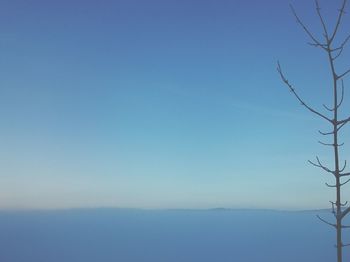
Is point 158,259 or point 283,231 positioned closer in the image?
point 158,259

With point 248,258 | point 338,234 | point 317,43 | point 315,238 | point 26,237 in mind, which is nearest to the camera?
point 338,234

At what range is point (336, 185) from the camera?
122cm

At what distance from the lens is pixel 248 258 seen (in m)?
124

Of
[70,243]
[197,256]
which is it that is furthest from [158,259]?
[70,243]

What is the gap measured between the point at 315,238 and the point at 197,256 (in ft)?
177

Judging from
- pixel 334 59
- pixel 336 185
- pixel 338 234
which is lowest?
pixel 338 234

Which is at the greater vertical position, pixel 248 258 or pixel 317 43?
pixel 317 43

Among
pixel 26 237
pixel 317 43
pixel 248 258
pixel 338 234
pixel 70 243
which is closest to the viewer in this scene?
pixel 338 234

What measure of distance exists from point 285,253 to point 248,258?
450 inches

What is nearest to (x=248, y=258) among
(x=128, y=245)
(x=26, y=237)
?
(x=128, y=245)

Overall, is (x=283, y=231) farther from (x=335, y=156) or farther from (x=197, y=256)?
(x=335, y=156)

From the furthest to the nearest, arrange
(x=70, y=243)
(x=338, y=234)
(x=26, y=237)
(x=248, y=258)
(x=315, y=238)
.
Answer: (x=26, y=237) < (x=70, y=243) < (x=315, y=238) < (x=248, y=258) < (x=338, y=234)

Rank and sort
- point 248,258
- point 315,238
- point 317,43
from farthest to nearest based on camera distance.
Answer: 1. point 315,238
2. point 248,258
3. point 317,43

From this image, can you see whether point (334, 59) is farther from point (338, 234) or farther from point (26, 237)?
point (26, 237)
